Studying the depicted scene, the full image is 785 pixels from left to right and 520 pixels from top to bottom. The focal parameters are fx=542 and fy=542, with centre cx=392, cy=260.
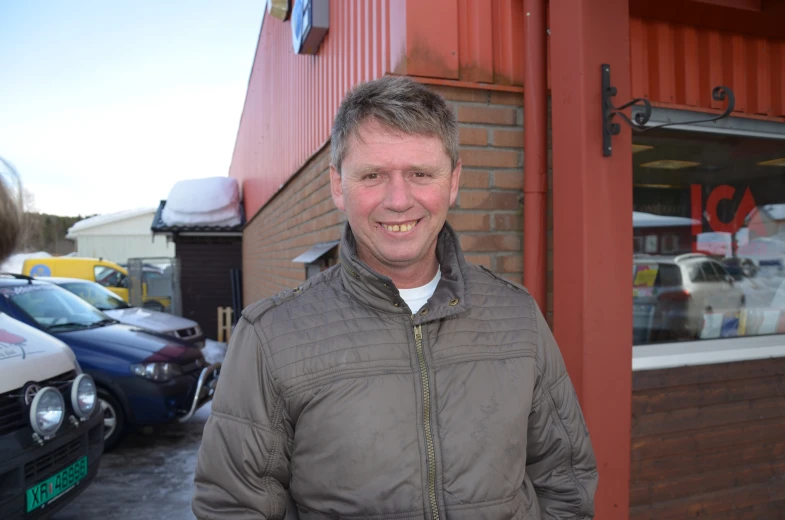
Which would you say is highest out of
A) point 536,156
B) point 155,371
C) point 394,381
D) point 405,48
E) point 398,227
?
point 405,48

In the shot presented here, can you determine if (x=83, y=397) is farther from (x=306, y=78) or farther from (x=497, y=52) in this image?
(x=497, y=52)

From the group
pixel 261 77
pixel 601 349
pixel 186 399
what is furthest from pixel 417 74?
pixel 261 77

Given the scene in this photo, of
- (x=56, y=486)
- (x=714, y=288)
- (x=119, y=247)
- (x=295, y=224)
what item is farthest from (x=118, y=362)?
(x=119, y=247)

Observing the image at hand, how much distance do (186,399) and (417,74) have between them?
4825mm

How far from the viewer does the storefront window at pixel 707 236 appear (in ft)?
10.4

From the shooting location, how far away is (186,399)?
602 cm

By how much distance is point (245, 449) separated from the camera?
1.38 m

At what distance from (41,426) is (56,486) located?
0.42m

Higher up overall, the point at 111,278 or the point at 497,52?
the point at 497,52

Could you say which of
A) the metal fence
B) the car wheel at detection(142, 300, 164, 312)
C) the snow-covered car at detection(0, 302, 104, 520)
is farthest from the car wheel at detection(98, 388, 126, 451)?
the car wheel at detection(142, 300, 164, 312)

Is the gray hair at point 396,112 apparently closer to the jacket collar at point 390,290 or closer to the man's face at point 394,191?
the man's face at point 394,191

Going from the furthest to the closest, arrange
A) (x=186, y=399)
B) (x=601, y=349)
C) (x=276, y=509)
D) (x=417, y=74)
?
(x=186, y=399), (x=417, y=74), (x=601, y=349), (x=276, y=509)

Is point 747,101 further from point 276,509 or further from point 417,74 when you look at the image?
point 276,509

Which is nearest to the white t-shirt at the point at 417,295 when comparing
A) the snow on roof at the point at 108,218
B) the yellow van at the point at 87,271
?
the yellow van at the point at 87,271
